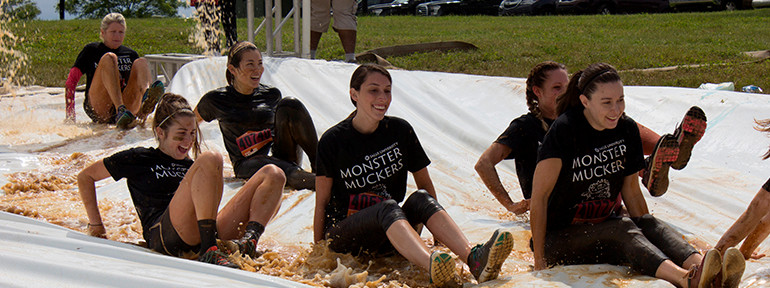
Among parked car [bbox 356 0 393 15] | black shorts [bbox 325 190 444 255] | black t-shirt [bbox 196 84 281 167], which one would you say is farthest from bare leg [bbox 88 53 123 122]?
parked car [bbox 356 0 393 15]

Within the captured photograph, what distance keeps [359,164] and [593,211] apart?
3.27 feet

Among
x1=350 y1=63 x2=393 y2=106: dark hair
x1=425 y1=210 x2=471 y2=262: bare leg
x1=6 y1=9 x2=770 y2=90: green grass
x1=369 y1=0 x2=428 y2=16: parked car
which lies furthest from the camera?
x1=369 y1=0 x2=428 y2=16: parked car

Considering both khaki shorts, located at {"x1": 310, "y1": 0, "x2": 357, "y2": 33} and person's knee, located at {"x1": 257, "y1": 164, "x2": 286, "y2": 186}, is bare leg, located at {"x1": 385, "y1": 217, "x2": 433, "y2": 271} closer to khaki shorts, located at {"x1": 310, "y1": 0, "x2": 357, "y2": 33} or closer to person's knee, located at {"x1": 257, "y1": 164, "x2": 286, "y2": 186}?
person's knee, located at {"x1": 257, "y1": 164, "x2": 286, "y2": 186}

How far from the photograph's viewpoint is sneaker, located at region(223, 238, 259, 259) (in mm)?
3350

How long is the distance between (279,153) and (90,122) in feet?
8.96

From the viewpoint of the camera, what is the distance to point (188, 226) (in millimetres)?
3359

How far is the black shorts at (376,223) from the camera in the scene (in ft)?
10.3

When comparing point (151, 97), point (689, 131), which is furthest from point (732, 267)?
point (151, 97)

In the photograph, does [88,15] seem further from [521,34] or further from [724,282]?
[724,282]

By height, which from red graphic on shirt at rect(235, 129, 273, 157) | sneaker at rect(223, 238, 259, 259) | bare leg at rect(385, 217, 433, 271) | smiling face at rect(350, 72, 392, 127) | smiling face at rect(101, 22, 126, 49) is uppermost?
smiling face at rect(350, 72, 392, 127)

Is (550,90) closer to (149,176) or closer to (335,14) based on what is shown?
(149,176)

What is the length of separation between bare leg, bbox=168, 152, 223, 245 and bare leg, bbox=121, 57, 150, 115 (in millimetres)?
3484

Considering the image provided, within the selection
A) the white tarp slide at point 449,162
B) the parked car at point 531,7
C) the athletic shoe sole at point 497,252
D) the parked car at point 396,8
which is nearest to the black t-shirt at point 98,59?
the white tarp slide at point 449,162

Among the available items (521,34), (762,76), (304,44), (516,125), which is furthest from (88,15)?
(516,125)
